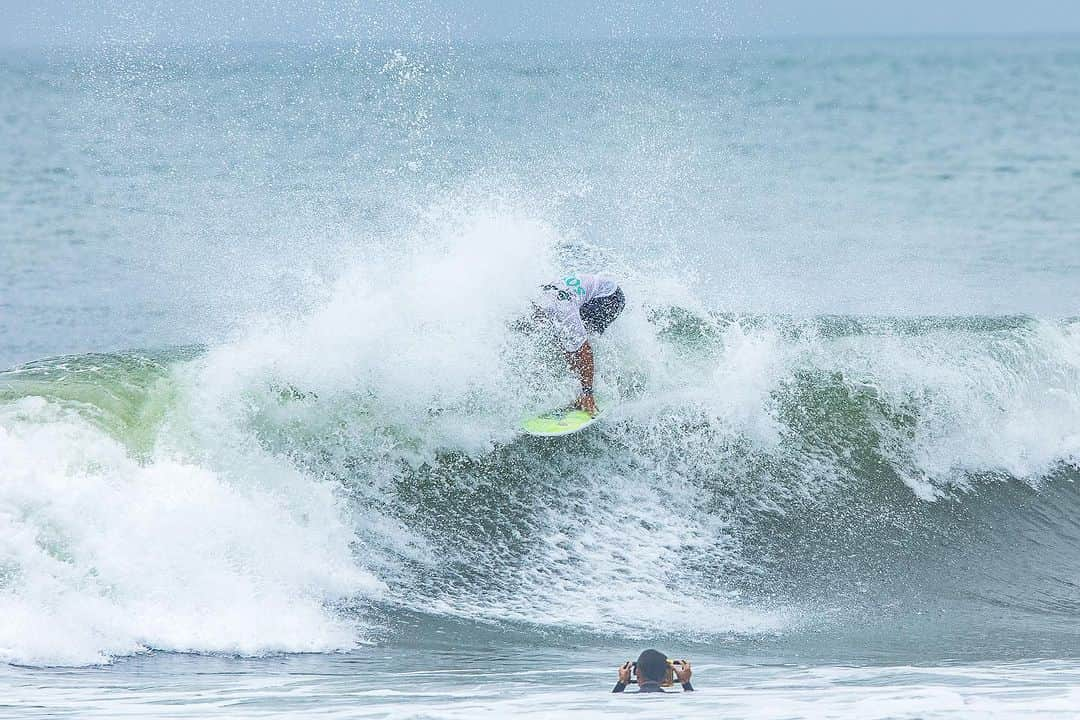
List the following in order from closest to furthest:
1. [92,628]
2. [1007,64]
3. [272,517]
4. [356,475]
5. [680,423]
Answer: [92,628]
[272,517]
[356,475]
[680,423]
[1007,64]

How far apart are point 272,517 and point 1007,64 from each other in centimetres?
9426

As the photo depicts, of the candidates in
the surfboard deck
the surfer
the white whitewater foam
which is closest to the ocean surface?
the white whitewater foam

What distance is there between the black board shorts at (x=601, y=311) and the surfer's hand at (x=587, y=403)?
534 mm

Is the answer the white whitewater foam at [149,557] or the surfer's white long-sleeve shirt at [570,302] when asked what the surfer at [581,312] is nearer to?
the surfer's white long-sleeve shirt at [570,302]

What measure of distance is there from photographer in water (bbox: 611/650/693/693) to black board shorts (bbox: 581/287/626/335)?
411cm

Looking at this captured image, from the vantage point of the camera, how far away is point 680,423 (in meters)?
10.7

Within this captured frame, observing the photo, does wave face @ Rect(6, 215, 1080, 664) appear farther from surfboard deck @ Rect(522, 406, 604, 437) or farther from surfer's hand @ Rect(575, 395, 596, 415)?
surfer's hand @ Rect(575, 395, 596, 415)

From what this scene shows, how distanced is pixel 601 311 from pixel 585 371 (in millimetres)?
488

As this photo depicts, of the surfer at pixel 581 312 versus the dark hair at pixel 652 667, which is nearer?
the dark hair at pixel 652 667

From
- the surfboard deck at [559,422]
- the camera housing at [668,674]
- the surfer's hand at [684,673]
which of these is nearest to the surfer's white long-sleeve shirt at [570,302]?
the surfboard deck at [559,422]

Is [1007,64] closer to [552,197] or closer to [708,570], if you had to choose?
[552,197]

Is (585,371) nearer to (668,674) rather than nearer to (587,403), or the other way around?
(587,403)

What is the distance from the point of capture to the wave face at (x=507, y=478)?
793 centimetres

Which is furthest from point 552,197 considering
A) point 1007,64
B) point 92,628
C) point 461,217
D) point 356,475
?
point 1007,64
